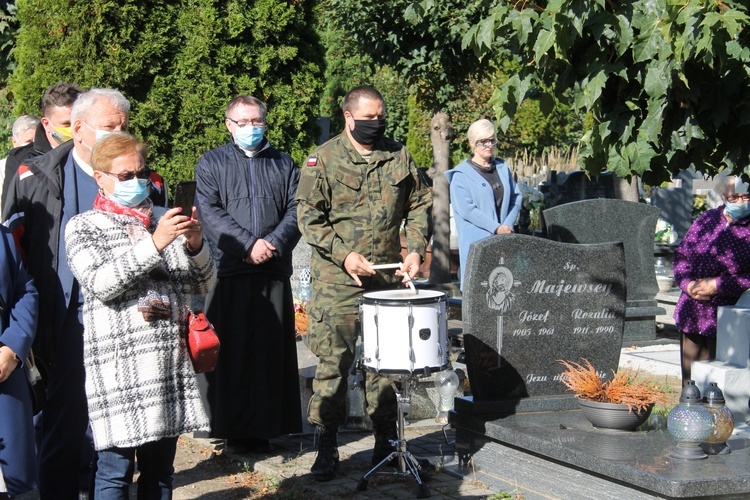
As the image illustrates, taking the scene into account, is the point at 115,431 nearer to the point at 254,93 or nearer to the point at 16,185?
the point at 16,185

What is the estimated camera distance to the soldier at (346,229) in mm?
5957

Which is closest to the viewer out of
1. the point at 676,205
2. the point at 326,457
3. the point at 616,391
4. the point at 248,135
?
the point at 616,391

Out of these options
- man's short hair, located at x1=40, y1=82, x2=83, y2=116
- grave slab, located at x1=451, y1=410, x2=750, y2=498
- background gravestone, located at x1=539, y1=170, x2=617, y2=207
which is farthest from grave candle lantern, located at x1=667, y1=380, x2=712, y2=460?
background gravestone, located at x1=539, y1=170, x2=617, y2=207

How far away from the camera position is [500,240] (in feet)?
20.1

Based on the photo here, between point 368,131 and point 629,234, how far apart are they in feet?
16.8

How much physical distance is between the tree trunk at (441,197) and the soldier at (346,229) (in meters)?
7.97

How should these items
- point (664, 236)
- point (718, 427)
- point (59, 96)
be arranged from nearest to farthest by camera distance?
Answer: point (718, 427)
point (59, 96)
point (664, 236)

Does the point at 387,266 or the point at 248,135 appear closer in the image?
the point at 387,266

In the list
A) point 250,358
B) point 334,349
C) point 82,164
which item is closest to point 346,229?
point 334,349

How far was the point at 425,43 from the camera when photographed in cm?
1289

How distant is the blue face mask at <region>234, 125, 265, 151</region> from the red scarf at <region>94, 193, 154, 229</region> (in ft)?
6.97

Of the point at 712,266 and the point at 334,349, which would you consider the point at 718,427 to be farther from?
the point at 334,349

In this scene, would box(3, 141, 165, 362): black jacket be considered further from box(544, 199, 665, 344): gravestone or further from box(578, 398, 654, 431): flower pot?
box(544, 199, 665, 344): gravestone

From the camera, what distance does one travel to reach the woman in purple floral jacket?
22.4ft
